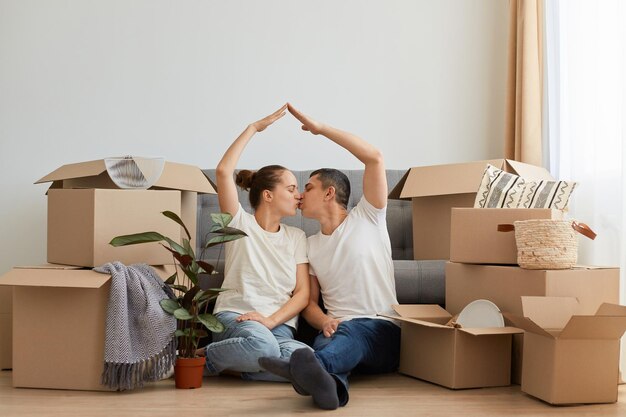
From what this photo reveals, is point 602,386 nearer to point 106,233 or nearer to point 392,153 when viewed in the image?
point 106,233

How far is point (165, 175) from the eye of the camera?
290 centimetres

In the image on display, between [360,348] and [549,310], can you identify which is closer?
[549,310]

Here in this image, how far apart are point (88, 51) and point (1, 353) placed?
162 cm

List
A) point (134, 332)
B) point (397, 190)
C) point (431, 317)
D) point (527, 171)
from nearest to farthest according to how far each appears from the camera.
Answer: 1. point (134, 332)
2. point (431, 317)
3. point (527, 171)
4. point (397, 190)

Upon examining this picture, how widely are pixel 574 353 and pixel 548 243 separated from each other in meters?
0.36

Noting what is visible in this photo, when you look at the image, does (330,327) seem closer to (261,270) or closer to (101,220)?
(261,270)

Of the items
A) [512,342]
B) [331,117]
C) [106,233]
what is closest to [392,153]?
[331,117]

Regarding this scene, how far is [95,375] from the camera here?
2.40 m

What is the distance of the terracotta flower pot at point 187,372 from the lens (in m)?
2.45

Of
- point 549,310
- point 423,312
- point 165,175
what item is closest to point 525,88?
point 423,312

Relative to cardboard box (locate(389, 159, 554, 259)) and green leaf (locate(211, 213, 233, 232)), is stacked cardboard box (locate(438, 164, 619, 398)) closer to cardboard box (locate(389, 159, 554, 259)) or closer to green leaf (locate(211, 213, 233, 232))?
cardboard box (locate(389, 159, 554, 259))

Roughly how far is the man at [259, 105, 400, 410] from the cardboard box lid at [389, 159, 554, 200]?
323 mm

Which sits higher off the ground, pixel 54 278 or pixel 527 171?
pixel 527 171

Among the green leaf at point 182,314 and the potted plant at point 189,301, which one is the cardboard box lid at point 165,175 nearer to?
the potted plant at point 189,301
